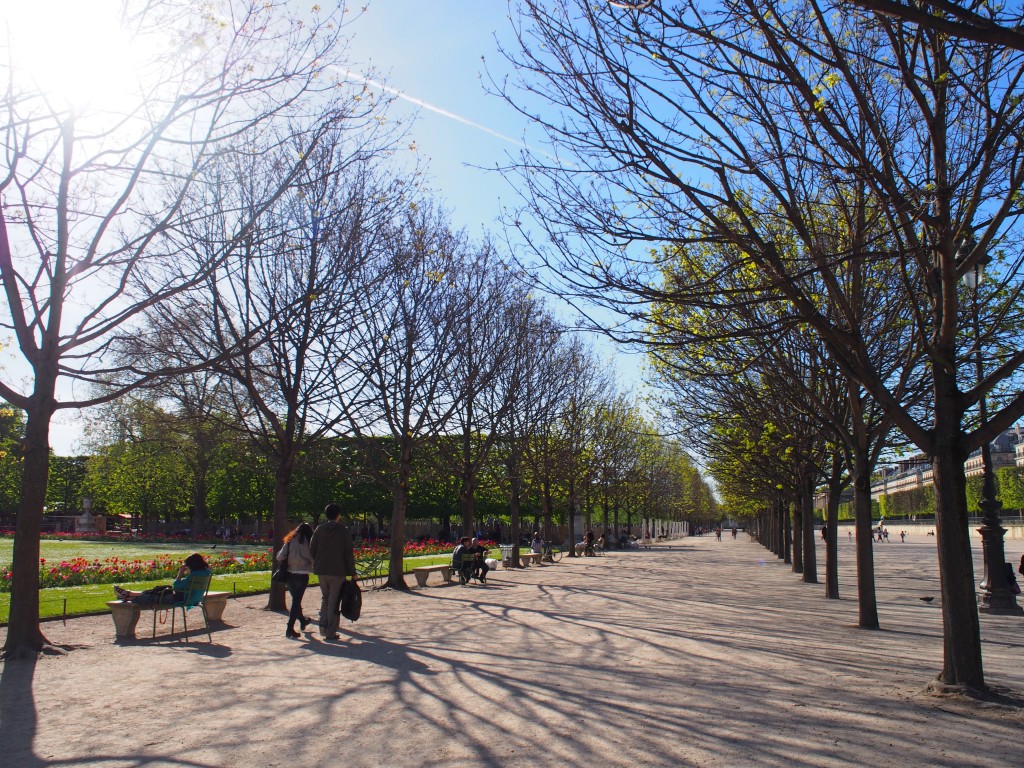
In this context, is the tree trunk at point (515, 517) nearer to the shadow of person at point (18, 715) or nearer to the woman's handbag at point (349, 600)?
the woman's handbag at point (349, 600)

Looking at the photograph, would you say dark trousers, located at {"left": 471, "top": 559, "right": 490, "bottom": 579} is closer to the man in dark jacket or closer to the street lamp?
the man in dark jacket

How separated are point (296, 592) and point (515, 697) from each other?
17.6 ft

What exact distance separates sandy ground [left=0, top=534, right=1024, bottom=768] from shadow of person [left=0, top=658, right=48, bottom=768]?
0.09 ft

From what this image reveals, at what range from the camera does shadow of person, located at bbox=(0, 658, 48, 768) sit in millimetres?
5441

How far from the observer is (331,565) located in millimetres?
11055

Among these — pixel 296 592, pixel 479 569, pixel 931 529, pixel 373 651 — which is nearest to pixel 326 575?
pixel 296 592

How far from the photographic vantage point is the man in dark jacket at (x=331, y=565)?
1102 centimetres

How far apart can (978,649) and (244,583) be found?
16.9 metres

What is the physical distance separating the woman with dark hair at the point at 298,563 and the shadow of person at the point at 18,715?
11.2 ft

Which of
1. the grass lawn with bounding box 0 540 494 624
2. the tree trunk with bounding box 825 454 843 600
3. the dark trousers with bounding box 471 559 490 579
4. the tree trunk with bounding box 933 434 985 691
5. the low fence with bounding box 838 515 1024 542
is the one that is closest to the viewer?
the tree trunk with bounding box 933 434 985 691

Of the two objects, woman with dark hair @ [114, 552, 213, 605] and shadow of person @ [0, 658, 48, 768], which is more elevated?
woman with dark hair @ [114, 552, 213, 605]

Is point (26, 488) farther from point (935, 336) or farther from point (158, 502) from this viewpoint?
point (158, 502)

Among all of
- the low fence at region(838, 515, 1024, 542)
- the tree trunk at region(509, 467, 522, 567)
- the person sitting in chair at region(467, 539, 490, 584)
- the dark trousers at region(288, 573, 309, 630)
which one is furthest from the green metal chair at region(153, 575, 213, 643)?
the low fence at region(838, 515, 1024, 542)

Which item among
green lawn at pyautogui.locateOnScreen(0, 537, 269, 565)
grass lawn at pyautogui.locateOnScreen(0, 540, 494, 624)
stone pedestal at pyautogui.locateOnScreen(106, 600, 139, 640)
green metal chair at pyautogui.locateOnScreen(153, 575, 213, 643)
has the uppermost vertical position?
green metal chair at pyautogui.locateOnScreen(153, 575, 213, 643)
